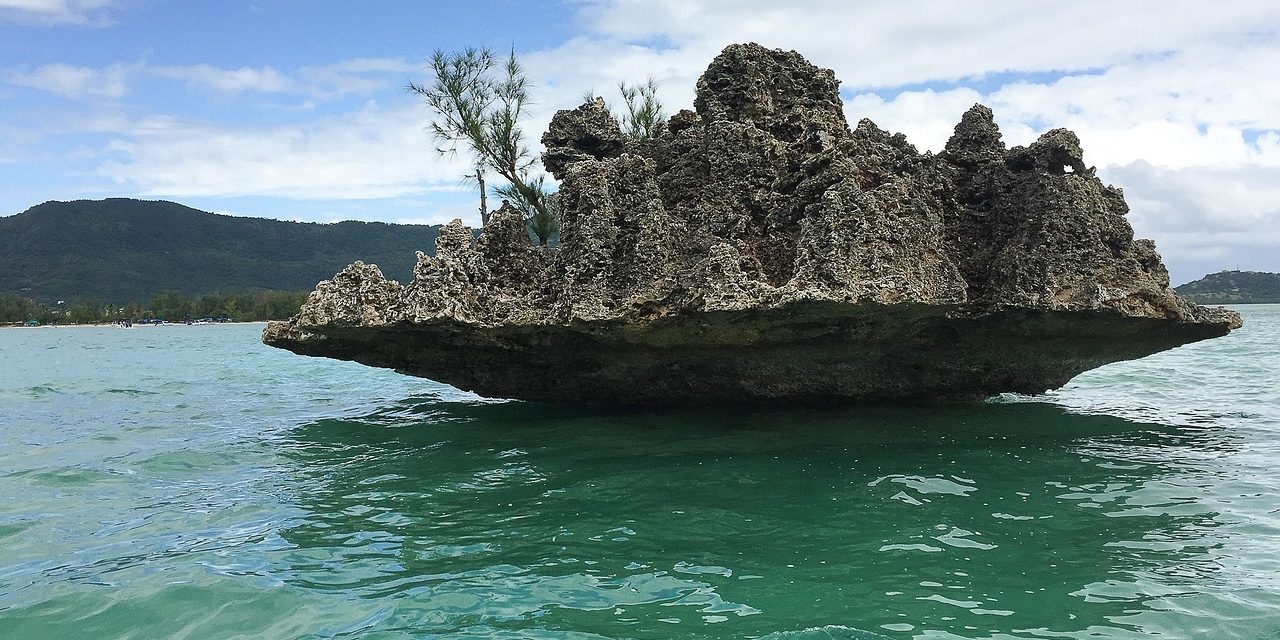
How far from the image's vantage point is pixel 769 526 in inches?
224

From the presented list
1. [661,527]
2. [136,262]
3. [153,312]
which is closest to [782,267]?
[661,527]

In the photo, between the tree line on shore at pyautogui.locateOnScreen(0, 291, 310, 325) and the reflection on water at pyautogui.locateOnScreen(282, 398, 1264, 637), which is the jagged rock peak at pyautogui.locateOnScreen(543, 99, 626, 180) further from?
the tree line on shore at pyautogui.locateOnScreen(0, 291, 310, 325)

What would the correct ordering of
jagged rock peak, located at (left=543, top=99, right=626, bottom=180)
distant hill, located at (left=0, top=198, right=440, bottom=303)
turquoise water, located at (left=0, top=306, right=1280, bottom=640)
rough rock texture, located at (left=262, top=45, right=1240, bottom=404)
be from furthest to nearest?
distant hill, located at (left=0, top=198, right=440, bottom=303) < jagged rock peak, located at (left=543, top=99, right=626, bottom=180) < rough rock texture, located at (left=262, top=45, right=1240, bottom=404) < turquoise water, located at (left=0, top=306, right=1280, bottom=640)

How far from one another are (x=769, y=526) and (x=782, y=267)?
10.3ft

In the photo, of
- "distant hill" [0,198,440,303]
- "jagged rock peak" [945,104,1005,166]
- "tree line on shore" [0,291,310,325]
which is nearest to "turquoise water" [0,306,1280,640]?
"jagged rock peak" [945,104,1005,166]

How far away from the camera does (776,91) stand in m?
9.32

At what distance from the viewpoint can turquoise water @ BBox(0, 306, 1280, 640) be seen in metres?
4.18

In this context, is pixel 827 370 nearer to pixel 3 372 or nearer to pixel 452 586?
pixel 452 586

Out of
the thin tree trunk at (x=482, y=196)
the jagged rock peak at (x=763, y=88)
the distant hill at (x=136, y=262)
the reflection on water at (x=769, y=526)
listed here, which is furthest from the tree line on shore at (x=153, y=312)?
the reflection on water at (x=769, y=526)

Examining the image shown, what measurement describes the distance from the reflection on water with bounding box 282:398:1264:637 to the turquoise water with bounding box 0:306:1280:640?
0.08ft

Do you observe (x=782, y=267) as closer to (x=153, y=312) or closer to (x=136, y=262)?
(x=153, y=312)

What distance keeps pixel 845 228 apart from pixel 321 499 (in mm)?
5251

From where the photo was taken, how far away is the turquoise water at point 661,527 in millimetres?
4184

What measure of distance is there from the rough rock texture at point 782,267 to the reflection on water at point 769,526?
100 centimetres
